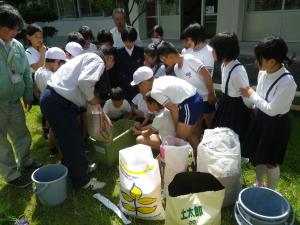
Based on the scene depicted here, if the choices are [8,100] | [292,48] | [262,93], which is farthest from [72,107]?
[292,48]

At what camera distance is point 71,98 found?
2.48m

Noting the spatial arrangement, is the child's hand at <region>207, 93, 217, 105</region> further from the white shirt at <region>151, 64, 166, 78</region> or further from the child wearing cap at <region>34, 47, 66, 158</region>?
the child wearing cap at <region>34, 47, 66, 158</region>

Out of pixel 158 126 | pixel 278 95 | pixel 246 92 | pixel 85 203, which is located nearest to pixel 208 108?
pixel 158 126

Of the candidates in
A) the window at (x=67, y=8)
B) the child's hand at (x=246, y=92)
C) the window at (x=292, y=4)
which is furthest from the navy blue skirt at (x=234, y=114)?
the window at (x=67, y=8)

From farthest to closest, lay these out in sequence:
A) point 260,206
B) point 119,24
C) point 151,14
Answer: point 151,14 → point 119,24 → point 260,206

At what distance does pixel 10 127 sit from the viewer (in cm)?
289

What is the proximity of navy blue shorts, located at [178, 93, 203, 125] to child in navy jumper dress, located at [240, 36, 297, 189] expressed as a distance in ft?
1.54

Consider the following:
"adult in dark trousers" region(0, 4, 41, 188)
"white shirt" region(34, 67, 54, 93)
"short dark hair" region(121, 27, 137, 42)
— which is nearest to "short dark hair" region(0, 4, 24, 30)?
"adult in dark trousers" region(0, 4, 41, 188)

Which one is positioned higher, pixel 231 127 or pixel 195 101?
pixel 195 101

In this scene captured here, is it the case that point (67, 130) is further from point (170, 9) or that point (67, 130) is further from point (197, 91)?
point (170, 9)

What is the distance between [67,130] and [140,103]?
51.1 inches

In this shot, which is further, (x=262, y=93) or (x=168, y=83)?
(x=168, y=83)

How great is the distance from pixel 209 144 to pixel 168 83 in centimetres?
72

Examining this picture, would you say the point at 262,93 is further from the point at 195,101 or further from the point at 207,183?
the point at 207,183
